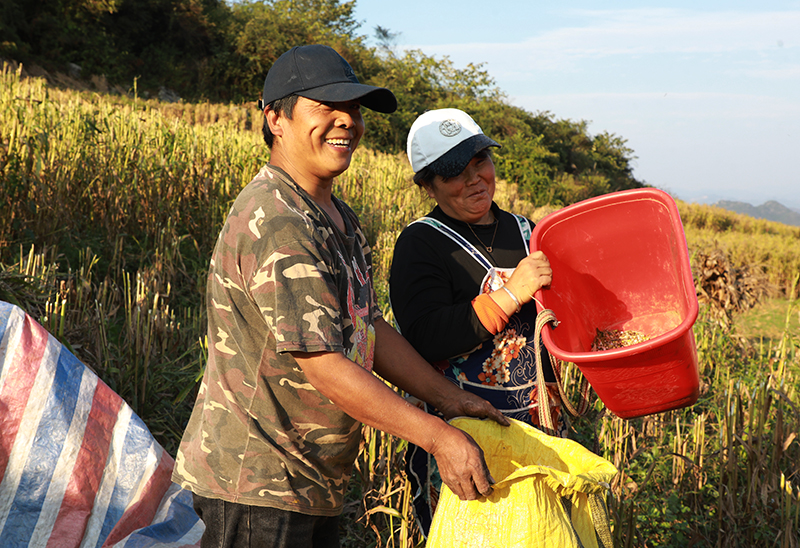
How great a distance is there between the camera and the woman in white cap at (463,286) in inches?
66.1

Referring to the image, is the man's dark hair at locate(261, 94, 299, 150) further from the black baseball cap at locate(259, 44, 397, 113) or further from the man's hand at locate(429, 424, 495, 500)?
the man's hand at locate(429, 424, 495, 500)

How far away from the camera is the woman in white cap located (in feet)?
5.51

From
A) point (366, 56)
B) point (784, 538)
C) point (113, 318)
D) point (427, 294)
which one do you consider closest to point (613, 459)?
point (784, 538)

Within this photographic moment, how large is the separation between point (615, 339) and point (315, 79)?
53.3 inches

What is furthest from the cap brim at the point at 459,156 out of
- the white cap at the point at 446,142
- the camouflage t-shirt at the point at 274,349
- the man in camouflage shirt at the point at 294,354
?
the camouflage t-shirt at the point at 274,349

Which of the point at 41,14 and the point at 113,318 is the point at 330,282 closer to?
the point at 113,318

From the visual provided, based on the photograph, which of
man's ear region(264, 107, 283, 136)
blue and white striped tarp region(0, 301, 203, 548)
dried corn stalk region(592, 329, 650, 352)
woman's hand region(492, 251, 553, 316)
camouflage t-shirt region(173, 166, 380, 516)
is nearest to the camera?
camouflage t-shirt region(173, 166, 380, 516)

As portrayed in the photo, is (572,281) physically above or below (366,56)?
below

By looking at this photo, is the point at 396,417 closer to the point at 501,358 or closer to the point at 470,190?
the point at 501,358

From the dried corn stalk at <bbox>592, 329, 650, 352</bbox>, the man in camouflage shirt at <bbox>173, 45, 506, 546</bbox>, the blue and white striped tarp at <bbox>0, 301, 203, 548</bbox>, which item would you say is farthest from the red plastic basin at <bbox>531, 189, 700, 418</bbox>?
the blue and white striped tarp at <bbox>0, 301, 203, 548</bbox>

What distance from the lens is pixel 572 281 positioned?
1946 millimetres

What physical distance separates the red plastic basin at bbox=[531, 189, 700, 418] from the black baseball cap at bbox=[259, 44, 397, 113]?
2.37 ft

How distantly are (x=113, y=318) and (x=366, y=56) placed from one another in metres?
23.4

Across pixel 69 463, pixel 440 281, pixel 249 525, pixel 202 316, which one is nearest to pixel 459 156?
pixel 440 281
